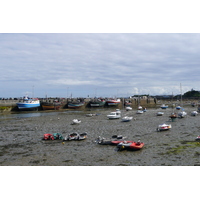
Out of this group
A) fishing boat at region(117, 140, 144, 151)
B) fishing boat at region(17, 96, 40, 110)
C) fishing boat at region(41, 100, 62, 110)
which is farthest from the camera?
fishing boat at region(41, 100, 62, 110)

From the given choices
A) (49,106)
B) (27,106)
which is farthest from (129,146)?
(49,106)

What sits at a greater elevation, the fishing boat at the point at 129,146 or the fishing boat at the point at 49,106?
the fishing boat at the point at 49,106

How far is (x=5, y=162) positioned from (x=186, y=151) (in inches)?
747

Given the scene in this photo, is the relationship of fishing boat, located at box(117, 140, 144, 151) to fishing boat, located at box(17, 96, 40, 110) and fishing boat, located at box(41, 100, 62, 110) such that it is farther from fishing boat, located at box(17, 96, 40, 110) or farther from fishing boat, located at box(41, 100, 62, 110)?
fishing boat, located at box(41, 100, 62, 110)

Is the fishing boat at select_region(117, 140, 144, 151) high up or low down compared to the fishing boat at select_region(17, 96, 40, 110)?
down

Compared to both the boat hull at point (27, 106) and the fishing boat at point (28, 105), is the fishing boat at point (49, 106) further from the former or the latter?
the boat hull at point (27, 106)

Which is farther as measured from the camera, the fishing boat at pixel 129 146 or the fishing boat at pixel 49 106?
the fishing boat at pixel 49 106

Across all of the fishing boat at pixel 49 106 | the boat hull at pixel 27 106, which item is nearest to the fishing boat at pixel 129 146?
the boat hull at pixel 27 106

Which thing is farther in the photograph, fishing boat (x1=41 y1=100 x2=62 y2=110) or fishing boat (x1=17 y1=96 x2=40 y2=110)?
fishing boat (x1=41 y1=100 x2=62 y2=110)

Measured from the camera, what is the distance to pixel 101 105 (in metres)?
116

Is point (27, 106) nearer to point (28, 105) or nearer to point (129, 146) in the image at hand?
point (28, 105)

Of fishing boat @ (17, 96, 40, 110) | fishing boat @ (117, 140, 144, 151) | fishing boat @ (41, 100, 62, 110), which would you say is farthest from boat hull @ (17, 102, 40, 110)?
fishing boat @ (117, 140, 144, 151)

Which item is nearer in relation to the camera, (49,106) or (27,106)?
(27,106)

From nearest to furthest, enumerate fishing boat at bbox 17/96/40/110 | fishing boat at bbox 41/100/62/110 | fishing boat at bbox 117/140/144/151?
fishing boat at bbox 117/140/144/151 < fishing boat at bbox 17/96/40/110 < fishing boat at bbox 41/100/62/110
